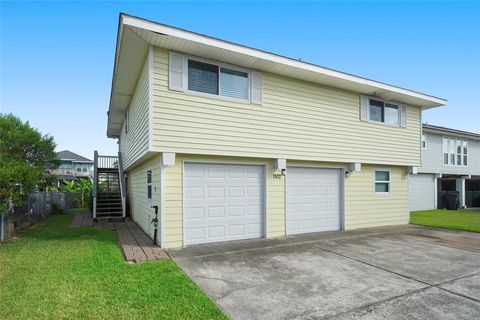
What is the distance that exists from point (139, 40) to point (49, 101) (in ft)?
36.0

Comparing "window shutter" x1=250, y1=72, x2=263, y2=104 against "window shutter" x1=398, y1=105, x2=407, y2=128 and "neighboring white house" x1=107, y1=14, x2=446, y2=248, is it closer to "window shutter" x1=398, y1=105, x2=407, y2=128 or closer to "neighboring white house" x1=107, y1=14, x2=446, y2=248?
"neighboring white house" x1=107, y1=14, x2=446, y2=248

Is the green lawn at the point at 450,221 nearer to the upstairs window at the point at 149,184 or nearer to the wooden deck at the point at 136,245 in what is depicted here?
the wooden deck at the point at 136,245

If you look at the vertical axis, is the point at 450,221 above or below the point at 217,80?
below

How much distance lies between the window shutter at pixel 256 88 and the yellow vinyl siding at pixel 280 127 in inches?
6.5

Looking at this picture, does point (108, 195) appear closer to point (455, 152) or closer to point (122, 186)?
point (122, 186)

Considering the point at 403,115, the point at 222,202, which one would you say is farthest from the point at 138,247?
the point at 403,115

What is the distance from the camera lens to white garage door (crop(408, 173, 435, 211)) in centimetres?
1814

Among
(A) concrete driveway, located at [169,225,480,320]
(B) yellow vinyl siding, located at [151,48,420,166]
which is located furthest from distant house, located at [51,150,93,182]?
(A) concrete driveway, located at [169,225,480,320]

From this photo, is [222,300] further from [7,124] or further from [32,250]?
[7,124]

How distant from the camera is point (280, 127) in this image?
848cm

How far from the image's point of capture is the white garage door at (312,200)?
9047 mm

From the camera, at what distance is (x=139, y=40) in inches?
257

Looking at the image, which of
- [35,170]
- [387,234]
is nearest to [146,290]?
[35,170]

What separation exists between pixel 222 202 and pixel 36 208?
9.73 meters
